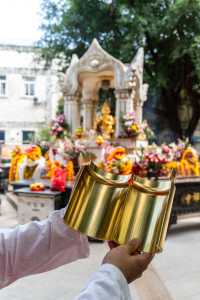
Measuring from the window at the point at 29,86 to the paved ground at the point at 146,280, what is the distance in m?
16.8

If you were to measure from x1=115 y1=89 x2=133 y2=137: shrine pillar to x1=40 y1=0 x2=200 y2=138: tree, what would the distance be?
4.20 meters

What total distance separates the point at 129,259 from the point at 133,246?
31 millimetres

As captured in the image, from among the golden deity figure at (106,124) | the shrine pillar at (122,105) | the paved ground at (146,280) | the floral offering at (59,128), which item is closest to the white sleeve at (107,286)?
the paved ground at (146,280)

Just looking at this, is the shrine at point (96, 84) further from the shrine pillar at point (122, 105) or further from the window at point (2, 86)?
the window at point (2, 86)

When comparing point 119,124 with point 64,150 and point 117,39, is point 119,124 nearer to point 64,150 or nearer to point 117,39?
point 64,150

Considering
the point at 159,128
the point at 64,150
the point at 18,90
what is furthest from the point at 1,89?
the point at 64,150

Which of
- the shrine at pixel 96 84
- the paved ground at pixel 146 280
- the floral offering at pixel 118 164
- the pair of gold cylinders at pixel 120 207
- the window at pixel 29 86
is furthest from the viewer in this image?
the window at pixel 29 86

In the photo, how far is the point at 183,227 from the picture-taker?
533 centimetres

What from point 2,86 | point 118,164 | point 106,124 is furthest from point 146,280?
point 2,86

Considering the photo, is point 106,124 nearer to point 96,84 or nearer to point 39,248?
point 96,84

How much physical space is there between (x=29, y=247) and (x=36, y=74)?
19686 millimetres

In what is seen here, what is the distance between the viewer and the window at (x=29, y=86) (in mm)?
19953

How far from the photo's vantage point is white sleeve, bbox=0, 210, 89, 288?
1016mm

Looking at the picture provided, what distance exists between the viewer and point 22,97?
19.7 metres
